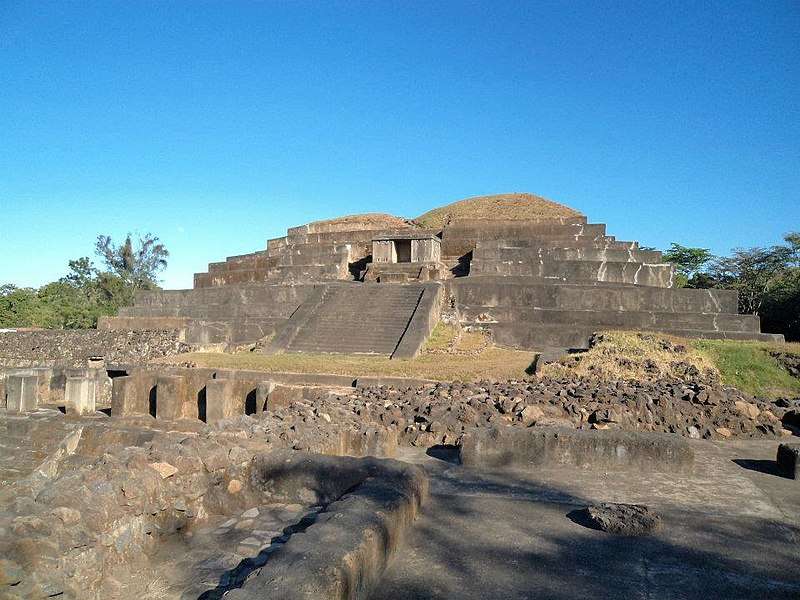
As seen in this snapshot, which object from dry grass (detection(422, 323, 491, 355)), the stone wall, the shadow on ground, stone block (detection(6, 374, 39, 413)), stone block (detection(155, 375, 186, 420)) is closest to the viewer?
the shadow on ground

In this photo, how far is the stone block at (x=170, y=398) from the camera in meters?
9.10

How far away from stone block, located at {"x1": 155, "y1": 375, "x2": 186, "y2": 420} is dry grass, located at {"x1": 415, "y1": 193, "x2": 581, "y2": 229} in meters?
15.5

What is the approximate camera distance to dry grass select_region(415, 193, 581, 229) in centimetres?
2453

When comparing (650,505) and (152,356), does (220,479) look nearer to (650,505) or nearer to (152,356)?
(650,505)

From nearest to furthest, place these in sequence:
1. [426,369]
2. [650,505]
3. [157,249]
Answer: [650,505] < [426,369] < [157,249]

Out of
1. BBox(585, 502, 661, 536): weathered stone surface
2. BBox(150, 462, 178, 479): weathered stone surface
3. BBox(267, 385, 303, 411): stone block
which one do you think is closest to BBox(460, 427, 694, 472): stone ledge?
BBox(585, 502, 661, 536): weathered stone surface

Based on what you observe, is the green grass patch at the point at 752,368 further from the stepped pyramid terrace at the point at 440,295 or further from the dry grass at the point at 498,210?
the dry grass at the point at 498,210

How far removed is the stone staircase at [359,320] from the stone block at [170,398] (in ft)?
14.1

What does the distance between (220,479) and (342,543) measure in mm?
1909

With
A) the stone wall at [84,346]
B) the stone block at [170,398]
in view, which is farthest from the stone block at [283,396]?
the stone wall at [84,346]

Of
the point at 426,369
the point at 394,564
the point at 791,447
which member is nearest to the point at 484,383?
the point at 426,369

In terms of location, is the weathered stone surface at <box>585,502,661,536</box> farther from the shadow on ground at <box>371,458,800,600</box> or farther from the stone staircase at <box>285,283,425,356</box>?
the stone staircase at <box>285,283,425,356</box>

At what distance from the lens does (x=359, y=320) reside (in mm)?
14305

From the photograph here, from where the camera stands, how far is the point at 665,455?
16.1ft
